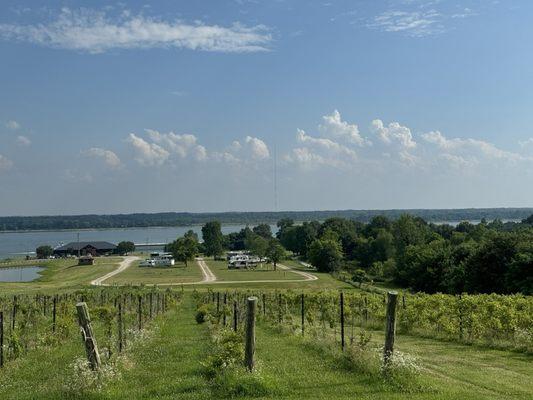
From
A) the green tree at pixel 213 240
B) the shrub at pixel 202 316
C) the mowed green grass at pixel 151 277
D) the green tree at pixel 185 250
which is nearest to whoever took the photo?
the shrub at pixel 202 316

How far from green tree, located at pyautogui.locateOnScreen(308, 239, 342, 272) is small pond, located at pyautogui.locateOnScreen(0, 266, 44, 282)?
44823mm

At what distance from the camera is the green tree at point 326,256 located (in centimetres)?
9250

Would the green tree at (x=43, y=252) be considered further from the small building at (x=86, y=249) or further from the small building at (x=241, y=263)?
the small building at (x=241, y=263)

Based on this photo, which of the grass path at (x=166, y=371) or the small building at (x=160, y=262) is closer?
the grass path at (x=166, y=371)

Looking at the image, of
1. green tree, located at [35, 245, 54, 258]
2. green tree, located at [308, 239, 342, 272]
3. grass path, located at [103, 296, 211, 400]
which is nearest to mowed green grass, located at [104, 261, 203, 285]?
green tree, located at [308, 239, 342, 272]

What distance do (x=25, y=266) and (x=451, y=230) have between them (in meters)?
89.7

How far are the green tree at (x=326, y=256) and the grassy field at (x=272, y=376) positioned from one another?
7499cm

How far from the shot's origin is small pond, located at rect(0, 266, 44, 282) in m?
85.7

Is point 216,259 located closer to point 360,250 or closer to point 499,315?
point 360,250

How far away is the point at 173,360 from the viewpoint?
44.0ft

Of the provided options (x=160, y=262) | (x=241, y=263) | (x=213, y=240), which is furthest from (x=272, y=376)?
(x=213, y=240)

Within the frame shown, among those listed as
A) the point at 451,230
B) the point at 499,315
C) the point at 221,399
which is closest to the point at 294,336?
the point at 499,315

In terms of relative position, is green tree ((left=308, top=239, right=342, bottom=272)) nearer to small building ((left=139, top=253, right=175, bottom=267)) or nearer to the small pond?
small building ((left=139, top=253, right=175, bottom=267))

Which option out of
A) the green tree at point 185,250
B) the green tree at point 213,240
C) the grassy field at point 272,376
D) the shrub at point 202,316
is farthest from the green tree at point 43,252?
the grassy field at point 272,376
